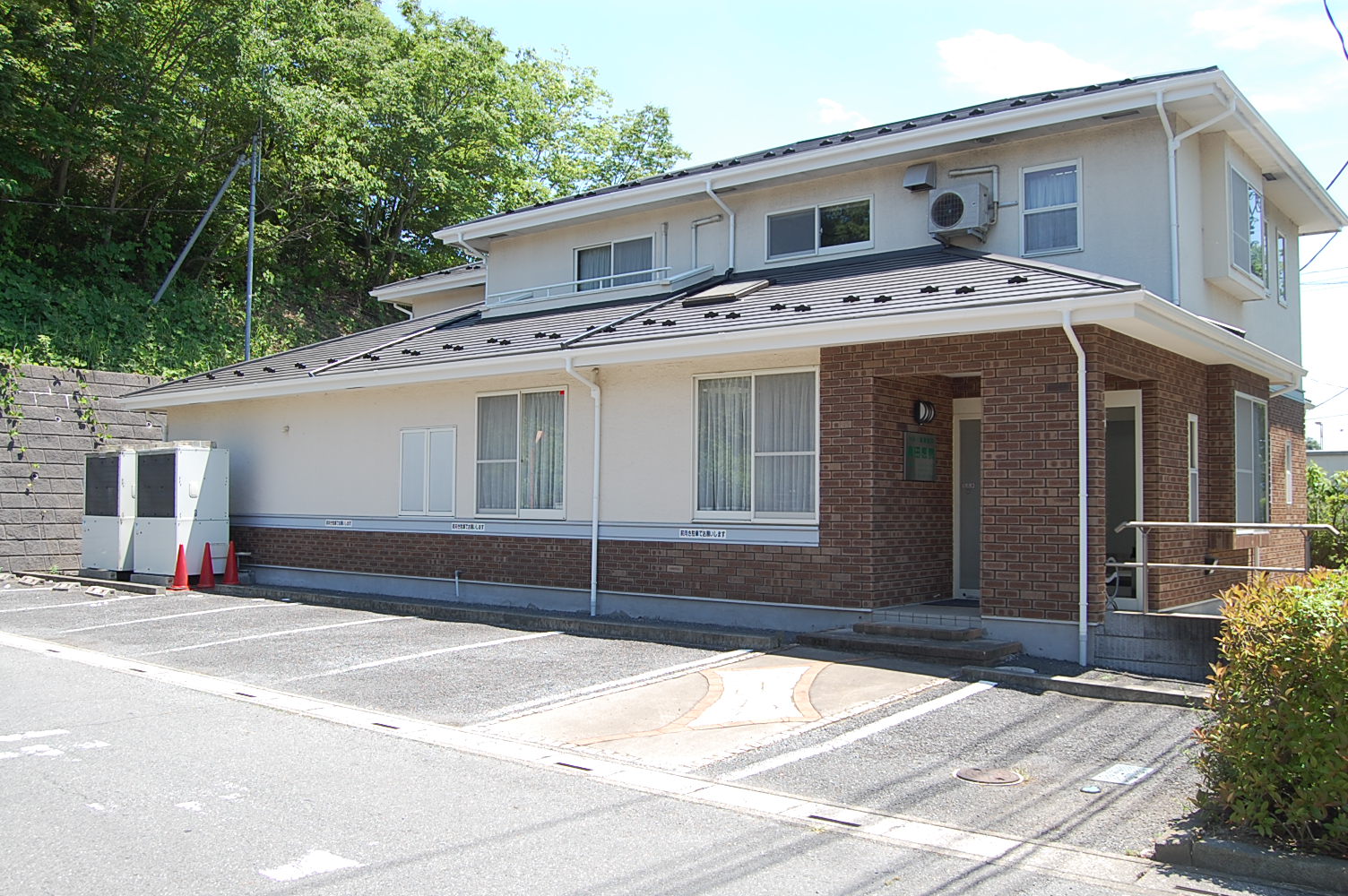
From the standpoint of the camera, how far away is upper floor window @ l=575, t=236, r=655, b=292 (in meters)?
16.5

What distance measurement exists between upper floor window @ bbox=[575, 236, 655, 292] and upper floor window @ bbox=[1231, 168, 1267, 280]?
25.8 ft

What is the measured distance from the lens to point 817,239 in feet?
48.2

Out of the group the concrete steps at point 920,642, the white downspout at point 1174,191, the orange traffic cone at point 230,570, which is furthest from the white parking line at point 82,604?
the white downspout at point 1174,191

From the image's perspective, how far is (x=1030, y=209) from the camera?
12.8m

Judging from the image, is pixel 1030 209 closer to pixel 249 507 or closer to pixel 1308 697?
pixel 1308 697

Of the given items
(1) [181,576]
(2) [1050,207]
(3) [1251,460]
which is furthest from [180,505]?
(3) [1251,460]

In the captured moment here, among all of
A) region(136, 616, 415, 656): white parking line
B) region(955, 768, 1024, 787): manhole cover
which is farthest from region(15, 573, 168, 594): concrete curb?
region(955, 768, 1024, 787): manhole cover

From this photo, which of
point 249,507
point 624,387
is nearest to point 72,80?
point 249,507

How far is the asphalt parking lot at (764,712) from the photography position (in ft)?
20.5

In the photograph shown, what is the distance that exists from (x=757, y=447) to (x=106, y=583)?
11.3 meters

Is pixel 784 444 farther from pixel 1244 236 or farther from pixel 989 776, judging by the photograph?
pixel 1244 236

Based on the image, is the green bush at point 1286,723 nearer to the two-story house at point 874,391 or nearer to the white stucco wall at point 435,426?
the two-story house at point 874,391

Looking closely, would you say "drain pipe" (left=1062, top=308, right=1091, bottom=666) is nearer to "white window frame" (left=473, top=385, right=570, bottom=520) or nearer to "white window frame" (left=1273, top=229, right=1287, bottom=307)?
"white window frame" (left=473, top=385, right=570, bottom=520)

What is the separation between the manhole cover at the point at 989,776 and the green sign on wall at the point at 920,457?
17.3ft
